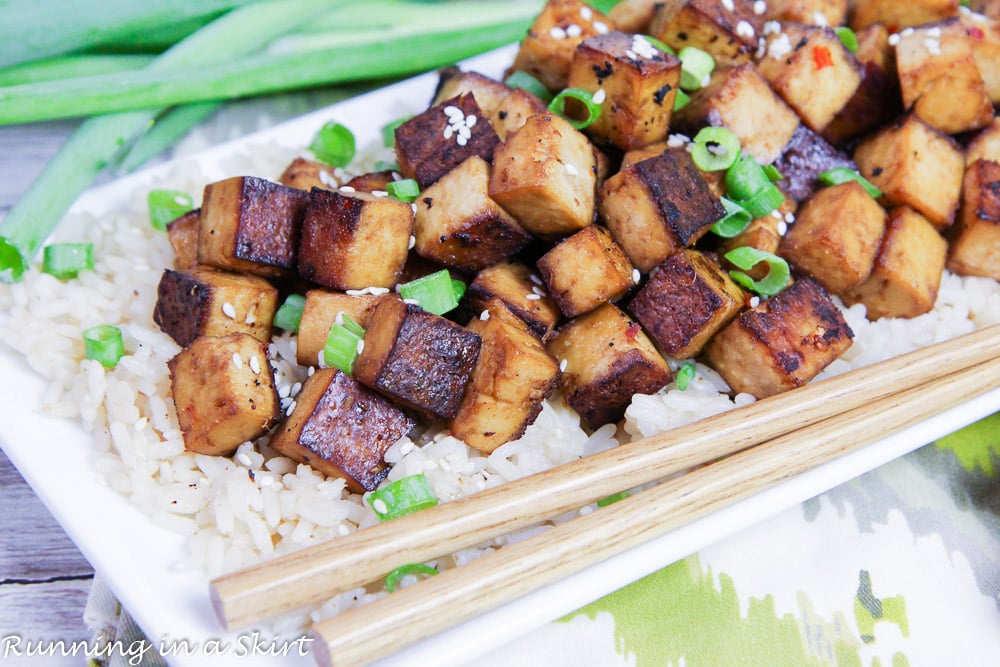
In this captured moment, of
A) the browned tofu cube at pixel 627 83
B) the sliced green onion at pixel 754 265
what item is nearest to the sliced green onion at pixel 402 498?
the sliced green onion at pixel 754 265

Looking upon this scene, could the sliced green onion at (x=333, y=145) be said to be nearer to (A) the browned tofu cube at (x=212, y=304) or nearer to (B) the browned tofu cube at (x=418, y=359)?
(A) the browned tofu cube at (x=212, y=304)

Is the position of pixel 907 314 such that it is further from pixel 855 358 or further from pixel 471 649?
pixel 471 649

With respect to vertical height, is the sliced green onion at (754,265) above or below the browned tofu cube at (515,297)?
below

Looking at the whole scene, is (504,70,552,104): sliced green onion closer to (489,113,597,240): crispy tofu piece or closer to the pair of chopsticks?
(489,113,597,240): crispy tofu piece

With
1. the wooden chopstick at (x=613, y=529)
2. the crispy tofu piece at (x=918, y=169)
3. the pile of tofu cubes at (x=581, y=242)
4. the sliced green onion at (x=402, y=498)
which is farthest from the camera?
the crispy tofu piece at (x=918, y=169)

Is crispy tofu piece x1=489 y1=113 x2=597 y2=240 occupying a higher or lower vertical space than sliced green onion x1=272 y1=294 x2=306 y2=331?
higher

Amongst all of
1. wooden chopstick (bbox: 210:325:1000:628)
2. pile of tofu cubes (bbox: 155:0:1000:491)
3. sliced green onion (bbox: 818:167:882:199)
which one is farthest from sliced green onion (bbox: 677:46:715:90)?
wooden chopstick (bbox: 210:325:1000:628)

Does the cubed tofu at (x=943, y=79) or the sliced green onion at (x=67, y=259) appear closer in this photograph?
the sliced green onion at (x=67, y=259)
